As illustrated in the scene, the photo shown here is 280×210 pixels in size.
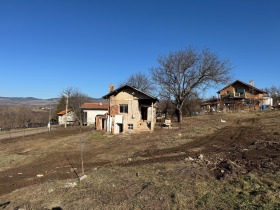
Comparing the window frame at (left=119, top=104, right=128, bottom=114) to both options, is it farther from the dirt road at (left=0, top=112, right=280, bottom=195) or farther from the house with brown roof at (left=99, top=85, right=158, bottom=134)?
the dirt road at (left=0, top=112, right=280, bottom=195)

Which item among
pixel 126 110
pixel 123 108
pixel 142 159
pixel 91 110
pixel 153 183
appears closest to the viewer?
pixel 153 183

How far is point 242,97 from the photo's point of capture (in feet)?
197

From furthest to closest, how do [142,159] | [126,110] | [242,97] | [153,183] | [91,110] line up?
1. [91,110]
2. [242,97]
3. [126,110]
4. [142,159]
5. [153,183]

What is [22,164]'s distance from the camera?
61.2 ft

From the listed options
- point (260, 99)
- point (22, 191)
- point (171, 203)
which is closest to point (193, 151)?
point (171, 203)

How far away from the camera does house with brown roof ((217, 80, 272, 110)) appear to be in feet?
182

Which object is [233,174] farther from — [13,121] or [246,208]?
[13,121]

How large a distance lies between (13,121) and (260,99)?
6910cm

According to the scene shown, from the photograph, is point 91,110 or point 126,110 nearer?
point 126,110

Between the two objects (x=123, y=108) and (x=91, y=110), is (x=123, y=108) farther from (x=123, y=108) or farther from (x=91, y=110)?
(x=91, y=110)

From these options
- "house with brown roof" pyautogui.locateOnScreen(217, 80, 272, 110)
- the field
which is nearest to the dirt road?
the field

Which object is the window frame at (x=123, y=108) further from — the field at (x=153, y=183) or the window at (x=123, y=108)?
the field at (x=153, y=183)

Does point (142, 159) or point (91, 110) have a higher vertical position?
point (91, 110)

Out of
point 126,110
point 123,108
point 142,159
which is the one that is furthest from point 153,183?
point 123,108
